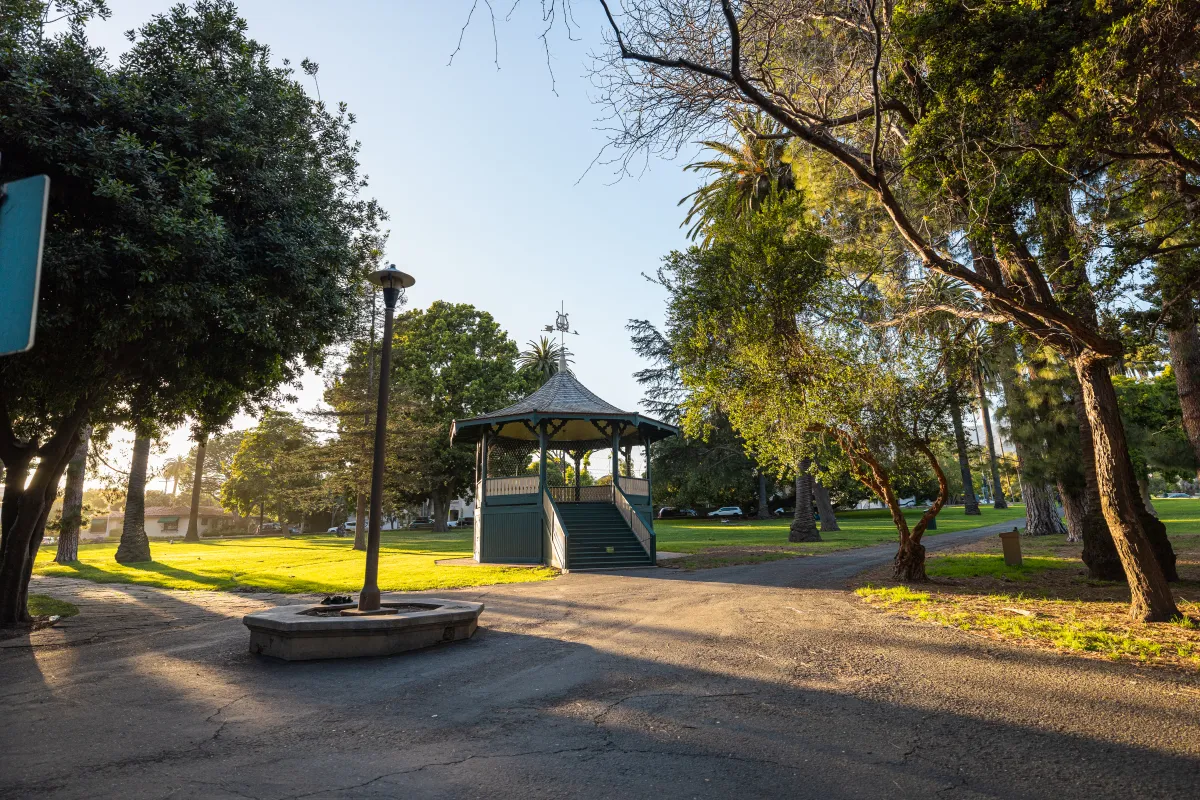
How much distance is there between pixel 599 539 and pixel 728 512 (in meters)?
46.1

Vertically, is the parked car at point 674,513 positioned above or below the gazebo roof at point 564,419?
below

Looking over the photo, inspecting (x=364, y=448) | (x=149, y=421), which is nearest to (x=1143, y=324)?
(x=149, y=421)

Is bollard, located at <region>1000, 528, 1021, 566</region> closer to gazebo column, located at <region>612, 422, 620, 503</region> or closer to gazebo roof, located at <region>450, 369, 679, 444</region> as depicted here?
gazebo roof, located at <region>450, 369, 679, 444</region>

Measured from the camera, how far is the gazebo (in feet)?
62.0

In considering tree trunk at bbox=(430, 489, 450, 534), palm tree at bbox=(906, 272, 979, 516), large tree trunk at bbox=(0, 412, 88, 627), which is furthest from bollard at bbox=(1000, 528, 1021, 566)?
tree trunk at bbox=(430, 489, 450, 534)

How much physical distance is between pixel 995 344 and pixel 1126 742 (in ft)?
29.3

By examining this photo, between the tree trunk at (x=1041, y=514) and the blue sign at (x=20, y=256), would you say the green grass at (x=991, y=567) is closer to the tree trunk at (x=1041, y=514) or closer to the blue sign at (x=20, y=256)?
the tree trunk at (x=1041, y=514)

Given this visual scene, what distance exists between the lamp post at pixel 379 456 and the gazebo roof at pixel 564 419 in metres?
Result: 11.3

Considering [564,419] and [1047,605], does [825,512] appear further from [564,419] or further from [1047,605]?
[1047,605]

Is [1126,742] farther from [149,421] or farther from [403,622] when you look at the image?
[149,421]

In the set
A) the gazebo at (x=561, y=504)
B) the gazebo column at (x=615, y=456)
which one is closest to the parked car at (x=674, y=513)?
the gazebo at (x=561, y=504)

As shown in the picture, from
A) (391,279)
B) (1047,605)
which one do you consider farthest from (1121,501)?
(391,279)

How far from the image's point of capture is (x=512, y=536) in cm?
2092

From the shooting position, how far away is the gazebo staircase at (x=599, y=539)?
1816 cm
